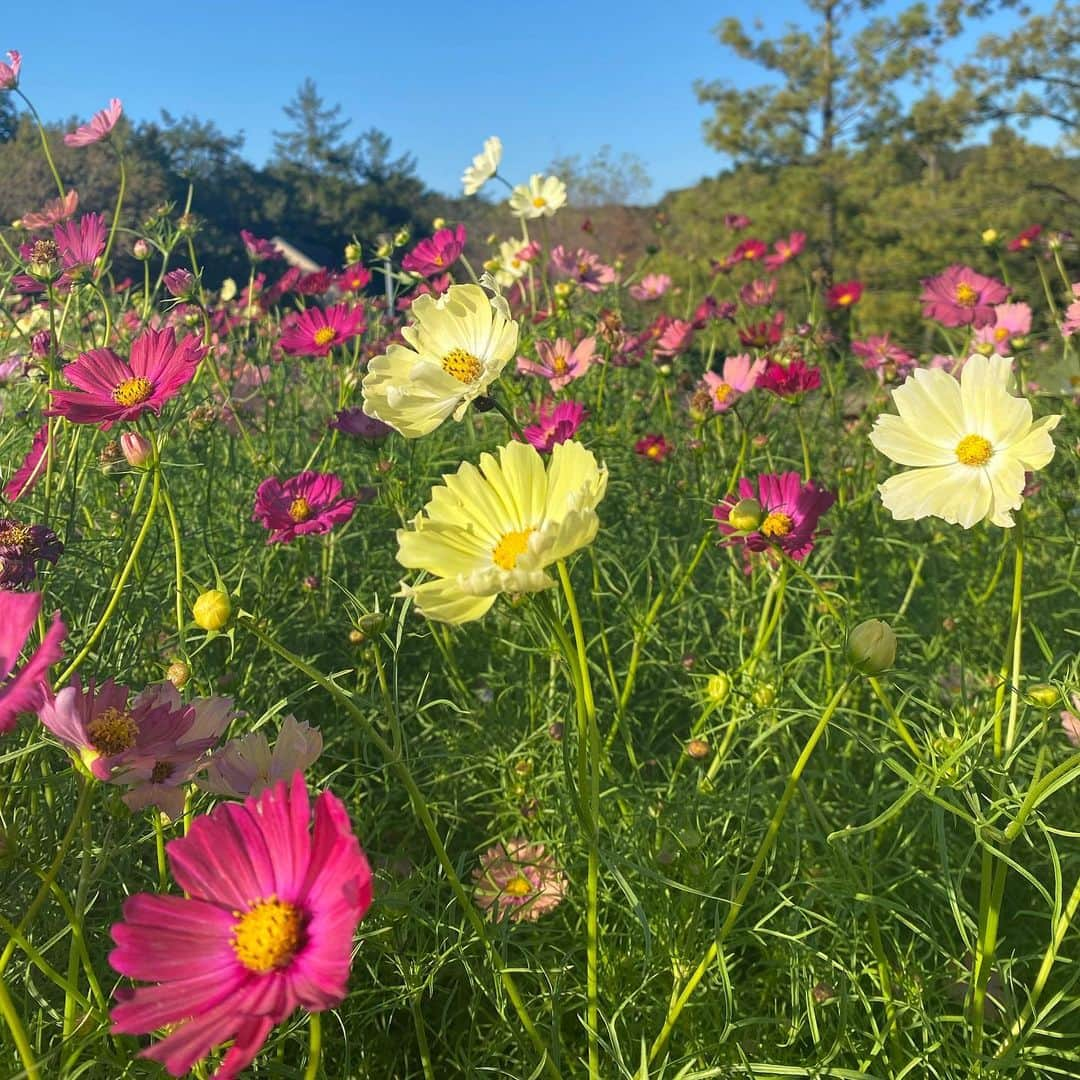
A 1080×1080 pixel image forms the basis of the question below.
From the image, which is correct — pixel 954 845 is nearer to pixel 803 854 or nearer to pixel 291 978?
pixel 803 854

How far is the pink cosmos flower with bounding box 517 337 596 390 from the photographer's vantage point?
5.66ft

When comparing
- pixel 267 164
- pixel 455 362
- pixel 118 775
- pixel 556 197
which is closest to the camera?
pixel 118 775

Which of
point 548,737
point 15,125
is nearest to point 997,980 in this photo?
point 548,737

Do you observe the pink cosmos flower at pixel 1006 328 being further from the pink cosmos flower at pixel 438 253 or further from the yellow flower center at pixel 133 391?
the yellow flower center at pixel 133 391

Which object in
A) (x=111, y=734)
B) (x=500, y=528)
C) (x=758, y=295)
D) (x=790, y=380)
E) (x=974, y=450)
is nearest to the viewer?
(x=111, y=734)

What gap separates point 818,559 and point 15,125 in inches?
174

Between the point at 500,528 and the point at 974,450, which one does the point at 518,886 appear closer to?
the point at 500,528

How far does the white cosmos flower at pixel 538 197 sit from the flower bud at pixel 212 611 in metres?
2.25

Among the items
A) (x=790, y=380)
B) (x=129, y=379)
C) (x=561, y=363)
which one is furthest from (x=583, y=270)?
(x=129, y=379)

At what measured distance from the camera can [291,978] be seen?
1.59ft

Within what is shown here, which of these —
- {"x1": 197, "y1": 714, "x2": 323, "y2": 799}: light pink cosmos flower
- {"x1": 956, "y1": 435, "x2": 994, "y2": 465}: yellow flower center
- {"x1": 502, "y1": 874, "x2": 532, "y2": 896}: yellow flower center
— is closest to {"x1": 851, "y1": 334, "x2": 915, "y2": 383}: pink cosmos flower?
{"x1": 956, "y1": 435, "x2": 994, "y2": 465}: yellow flower center

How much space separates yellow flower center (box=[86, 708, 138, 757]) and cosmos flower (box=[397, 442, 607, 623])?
23 cm

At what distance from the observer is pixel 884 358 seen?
2.33 meters

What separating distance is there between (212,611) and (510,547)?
25 cm
